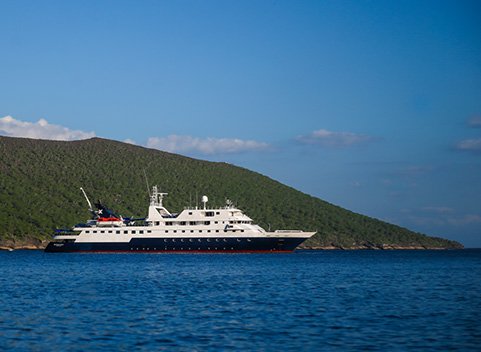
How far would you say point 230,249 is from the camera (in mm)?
111875

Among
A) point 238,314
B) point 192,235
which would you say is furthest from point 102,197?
point 238,314

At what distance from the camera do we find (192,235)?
112m

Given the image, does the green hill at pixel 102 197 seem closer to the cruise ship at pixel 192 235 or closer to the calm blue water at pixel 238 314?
the cruise ship at pixel 192 235

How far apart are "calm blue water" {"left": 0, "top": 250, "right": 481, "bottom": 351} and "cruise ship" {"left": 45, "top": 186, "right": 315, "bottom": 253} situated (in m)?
53.2

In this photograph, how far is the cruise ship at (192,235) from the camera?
367 feet

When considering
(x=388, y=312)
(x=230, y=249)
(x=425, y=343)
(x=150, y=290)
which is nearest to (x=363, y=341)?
(x=425, y=343)

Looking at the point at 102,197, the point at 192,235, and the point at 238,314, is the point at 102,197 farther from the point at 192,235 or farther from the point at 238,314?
the point at 238,314

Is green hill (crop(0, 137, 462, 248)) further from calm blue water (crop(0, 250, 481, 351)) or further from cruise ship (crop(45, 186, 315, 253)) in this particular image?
calm blue water (crop(0, 250, 481, 351))

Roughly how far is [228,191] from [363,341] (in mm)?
166611

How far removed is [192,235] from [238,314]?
7801cm

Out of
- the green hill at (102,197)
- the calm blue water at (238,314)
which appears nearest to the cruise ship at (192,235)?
the green hill at (102,197)

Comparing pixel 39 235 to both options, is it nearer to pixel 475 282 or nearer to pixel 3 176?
pixel 3 176

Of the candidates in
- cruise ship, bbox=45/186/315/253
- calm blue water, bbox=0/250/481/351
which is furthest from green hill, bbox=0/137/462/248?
calm blue water, bbox=0/250/481/351

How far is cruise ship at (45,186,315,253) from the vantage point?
367 feet
